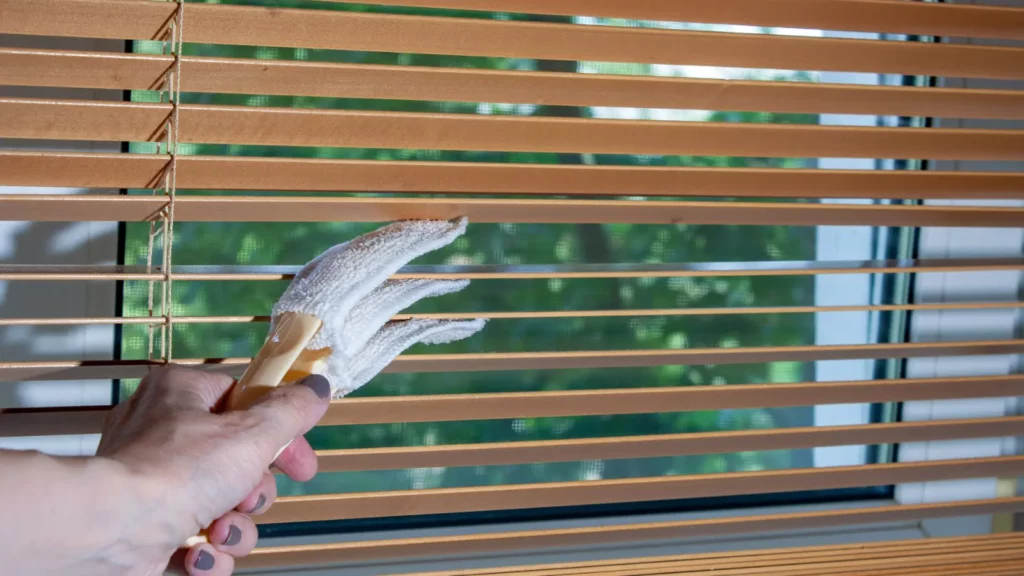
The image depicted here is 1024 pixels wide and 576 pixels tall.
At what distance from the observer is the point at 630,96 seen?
0.77 metres

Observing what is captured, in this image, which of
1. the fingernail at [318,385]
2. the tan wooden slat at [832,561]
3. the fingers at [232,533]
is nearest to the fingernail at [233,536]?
the fingers at [232,533]

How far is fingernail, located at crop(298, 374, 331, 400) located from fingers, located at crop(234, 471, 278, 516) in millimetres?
80

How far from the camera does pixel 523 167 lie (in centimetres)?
77

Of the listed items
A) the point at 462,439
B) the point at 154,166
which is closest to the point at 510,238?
the point at 462,439

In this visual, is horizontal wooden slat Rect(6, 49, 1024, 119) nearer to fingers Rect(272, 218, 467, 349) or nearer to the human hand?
fingers Rect(272, 218, 467, 349)

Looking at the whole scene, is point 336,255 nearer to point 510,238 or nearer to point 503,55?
point 503,55

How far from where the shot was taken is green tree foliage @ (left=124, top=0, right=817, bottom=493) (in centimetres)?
93

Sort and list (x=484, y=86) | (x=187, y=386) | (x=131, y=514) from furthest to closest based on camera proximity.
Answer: (x=484, y=86) → (x=187, y=386) → (x=131, y=514)

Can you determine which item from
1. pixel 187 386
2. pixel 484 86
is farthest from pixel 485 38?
pixel 187 386

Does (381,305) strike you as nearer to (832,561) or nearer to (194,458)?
(194,458)

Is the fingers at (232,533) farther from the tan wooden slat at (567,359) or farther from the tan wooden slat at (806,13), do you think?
the tan wooden slat at (806,13)

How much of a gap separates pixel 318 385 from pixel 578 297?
47 centimetres

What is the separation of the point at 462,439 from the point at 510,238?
26 cm

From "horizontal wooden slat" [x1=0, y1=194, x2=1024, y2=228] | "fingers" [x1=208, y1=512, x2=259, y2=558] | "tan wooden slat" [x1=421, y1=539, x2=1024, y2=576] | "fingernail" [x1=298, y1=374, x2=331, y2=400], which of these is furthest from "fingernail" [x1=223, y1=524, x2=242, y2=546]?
"tan wooden slat" [x1=421, y1=539, x2=1024, y2=576]
